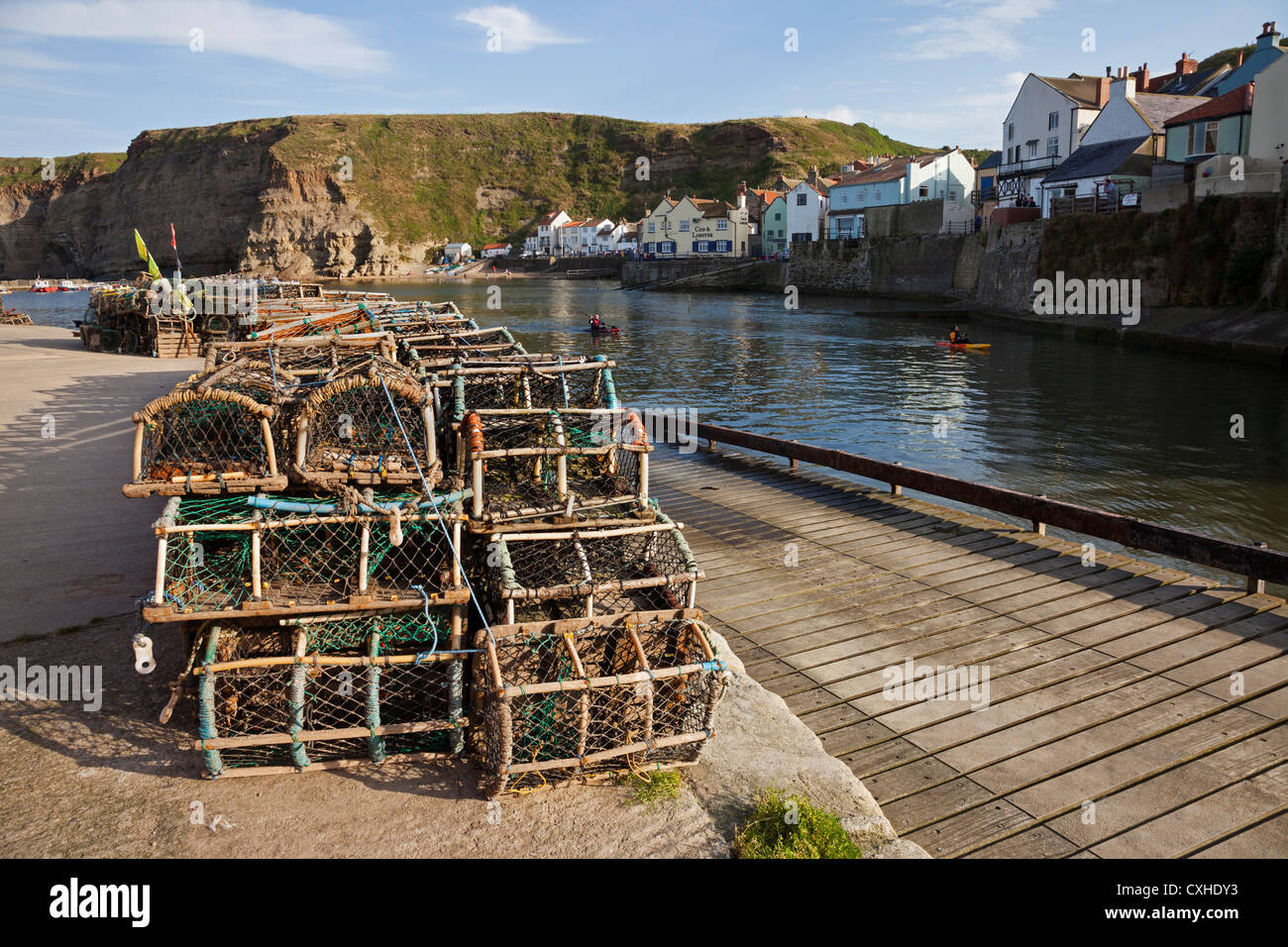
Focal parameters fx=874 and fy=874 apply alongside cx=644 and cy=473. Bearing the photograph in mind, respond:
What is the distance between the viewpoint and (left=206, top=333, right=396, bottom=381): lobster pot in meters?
8.61

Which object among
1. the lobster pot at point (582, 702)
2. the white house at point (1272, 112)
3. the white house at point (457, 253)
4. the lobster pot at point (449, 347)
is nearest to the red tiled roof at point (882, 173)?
the white house at point (1272, 112)

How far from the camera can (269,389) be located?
6.92 metres

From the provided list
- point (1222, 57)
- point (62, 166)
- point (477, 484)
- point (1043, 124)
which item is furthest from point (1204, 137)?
point (62, 166)

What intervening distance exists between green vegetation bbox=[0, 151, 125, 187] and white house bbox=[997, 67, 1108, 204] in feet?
530

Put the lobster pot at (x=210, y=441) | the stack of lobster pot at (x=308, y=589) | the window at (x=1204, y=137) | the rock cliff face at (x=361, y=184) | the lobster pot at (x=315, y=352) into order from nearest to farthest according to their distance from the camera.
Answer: the stack of lobster pot at (x=308, y=589)
the lobster pot at (x=210, y=441)
the lobster pot at (x=315, y=352)
the window at (x=1204, y=137)
the rock cliff face at (x=361, y=184)

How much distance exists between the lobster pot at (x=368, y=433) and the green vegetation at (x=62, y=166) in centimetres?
18895

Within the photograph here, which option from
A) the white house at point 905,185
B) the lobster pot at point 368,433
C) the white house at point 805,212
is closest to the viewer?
the lobster pot at point 368,433

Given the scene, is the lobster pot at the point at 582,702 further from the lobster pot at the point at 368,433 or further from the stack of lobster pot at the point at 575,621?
the lobster pot at the point at 368,433

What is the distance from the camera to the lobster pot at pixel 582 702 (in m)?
4.65

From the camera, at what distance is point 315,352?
9.65 metres

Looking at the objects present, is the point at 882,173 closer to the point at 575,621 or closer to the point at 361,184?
the point at 575,621

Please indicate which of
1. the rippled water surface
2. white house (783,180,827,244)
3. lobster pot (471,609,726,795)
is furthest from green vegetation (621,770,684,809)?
white house (783,180,827,244)

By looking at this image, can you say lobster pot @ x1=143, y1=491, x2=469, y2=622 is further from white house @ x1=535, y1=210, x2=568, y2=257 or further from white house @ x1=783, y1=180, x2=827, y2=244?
white house @ x1=535, y1=210, x2=568, y2=257

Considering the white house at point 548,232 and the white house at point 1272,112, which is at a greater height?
the white house at point 548,232
